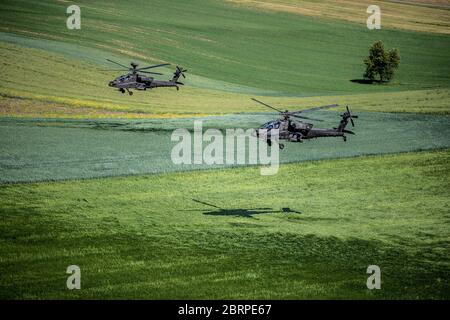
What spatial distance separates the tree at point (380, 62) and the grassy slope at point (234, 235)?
50566 mm

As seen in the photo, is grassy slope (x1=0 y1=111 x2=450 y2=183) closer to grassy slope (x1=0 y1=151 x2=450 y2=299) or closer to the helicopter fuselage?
grassy slope (x1=0 y1=151 x2=450 y2=299)

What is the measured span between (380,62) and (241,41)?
865 inches

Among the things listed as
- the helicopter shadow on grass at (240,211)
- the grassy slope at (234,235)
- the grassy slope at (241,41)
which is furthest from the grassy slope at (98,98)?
the helicopter shadow on grass at (240,211)

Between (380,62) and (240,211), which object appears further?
(380,62)

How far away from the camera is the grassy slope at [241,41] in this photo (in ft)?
262

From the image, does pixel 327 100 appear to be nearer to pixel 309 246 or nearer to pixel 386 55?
pixel 386 55

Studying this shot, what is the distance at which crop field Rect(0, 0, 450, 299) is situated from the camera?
23.5 meters

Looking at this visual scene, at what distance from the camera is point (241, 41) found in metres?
94.8

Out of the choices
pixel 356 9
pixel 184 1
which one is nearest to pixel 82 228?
pixel 184 1

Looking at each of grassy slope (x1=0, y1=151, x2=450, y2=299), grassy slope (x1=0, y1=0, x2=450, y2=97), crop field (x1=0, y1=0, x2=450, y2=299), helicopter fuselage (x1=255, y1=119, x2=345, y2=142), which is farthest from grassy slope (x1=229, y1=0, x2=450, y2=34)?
helicopter fuselage (x1=255, y1=119, x2=345, y2=142)

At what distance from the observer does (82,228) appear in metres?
28.1

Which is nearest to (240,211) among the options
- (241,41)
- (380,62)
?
(380,62)

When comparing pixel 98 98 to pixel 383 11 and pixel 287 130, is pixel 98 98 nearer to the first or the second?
pixel 287 130
